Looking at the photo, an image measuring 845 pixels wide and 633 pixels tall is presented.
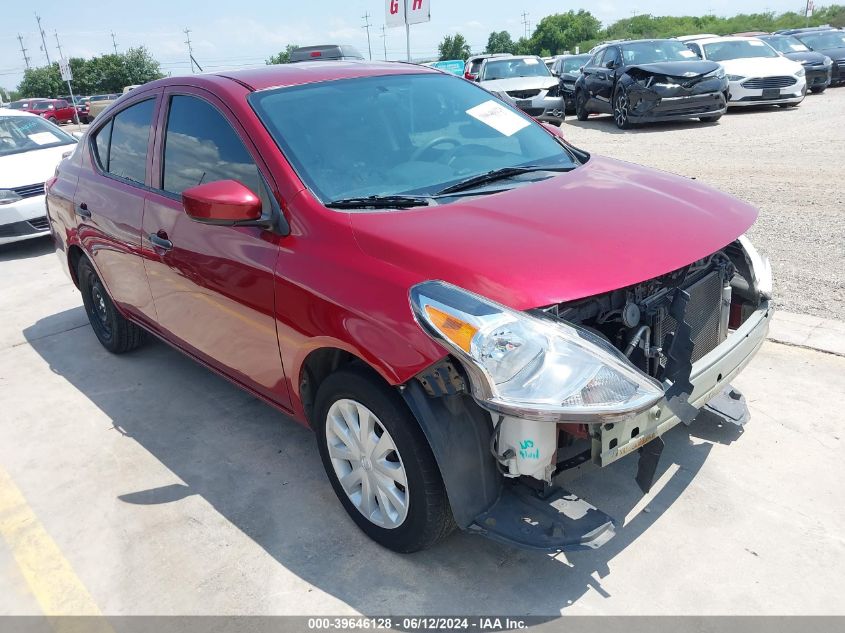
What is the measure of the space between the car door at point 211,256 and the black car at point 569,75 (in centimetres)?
1493

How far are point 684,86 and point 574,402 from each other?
41.3 ft

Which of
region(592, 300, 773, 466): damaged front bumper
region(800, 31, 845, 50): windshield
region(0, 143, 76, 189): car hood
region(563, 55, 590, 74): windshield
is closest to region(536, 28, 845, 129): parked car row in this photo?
region(800, 31, 845, 50): windshield

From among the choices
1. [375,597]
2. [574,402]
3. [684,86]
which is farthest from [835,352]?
[684,86]

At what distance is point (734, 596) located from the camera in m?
2.46

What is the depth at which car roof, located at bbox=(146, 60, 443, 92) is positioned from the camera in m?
3.37

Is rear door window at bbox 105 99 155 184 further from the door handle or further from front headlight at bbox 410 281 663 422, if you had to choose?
front headlight at bbox 410 281 663 422

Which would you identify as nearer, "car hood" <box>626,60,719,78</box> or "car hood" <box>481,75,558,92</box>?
"car hood" <box>626,60,719,78</box>

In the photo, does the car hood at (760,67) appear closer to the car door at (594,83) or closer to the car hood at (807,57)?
the car door at (594,83)

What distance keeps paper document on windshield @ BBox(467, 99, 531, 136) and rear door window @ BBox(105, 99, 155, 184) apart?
178 centimetres

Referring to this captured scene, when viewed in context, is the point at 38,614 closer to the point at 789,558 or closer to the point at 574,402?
the point at 574,402

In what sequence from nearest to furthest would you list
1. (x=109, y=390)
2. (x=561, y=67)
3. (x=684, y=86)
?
1. (x=109, y=390)
2. (x=684, y=86)
3. (x=561, y=67)

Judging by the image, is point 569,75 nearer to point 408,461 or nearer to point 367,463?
point 367,463

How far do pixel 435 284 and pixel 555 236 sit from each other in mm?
506

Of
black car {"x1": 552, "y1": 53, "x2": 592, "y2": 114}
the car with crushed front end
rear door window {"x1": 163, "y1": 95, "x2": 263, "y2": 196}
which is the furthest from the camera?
black car {"x1": 552, "y1": 53, "x2": 592, "y2": 114}
